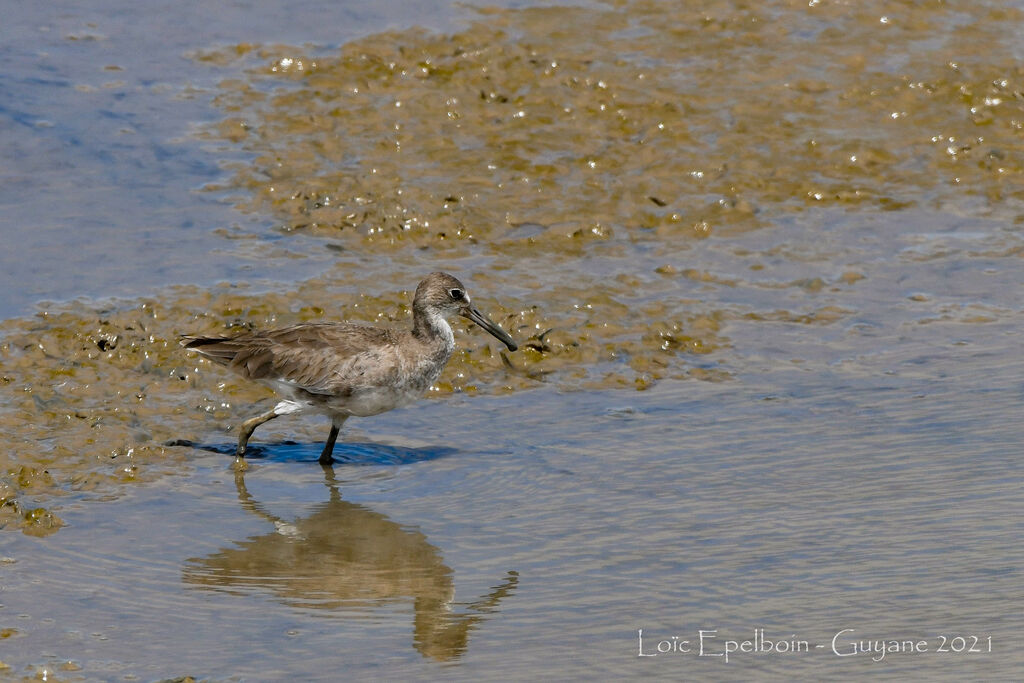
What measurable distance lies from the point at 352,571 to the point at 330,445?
165 cm

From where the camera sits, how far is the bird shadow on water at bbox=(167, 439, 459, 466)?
934 cm

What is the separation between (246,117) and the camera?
13.9 metres

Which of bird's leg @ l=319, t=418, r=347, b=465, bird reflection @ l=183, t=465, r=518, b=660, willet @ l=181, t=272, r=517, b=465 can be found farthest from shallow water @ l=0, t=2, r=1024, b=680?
willet @ l=181, t=272, r=517, b=465

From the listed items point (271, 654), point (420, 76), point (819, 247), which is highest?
point (420, 76)

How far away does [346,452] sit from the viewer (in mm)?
9539

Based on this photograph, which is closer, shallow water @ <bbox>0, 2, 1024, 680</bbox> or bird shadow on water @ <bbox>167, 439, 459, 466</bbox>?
shallow water @ <bbox>0, 2, 1024, 680</bbox>

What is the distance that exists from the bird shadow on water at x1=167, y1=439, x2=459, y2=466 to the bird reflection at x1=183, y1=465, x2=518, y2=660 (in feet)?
2.48

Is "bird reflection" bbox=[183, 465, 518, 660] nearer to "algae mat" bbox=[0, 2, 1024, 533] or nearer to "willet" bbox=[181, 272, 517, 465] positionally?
"willet" bbox=[181, 272, 517, 465]

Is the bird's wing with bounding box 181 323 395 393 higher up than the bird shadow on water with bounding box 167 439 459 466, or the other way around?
the bird's wing with bounding box 181 323 395 393

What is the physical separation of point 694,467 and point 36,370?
14.7 feet

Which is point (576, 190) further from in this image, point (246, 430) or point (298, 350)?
point (246, 430)

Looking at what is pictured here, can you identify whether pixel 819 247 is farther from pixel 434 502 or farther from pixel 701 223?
pixel 434 502

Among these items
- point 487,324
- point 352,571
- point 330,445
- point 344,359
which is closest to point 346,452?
point 330,445

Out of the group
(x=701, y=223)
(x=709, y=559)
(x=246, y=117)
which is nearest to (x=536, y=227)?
(x=701, y=223)
